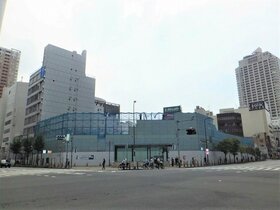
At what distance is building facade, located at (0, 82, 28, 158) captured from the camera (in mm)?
92688

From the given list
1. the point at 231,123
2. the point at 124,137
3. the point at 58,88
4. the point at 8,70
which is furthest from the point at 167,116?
the point at 8,70

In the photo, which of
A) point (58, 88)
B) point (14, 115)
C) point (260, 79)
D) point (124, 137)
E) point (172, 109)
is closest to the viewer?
point (124, 137)

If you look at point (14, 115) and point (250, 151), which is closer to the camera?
point (14, 115)

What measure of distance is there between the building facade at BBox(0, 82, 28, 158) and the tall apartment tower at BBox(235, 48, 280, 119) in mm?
113410

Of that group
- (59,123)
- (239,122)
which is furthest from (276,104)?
(59,123)

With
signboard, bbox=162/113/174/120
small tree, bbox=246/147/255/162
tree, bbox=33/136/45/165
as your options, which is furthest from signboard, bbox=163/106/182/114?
small tree, bbox=246/147/255/162

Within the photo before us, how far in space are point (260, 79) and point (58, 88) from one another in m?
109

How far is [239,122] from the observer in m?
118

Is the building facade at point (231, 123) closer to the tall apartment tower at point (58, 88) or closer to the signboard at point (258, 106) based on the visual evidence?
the signboard at point (258, 106)

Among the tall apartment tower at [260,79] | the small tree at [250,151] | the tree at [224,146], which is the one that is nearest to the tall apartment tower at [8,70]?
the tree at [224,146]

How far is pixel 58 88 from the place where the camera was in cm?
8500

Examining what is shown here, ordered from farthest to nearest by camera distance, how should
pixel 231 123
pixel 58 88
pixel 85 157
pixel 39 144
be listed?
pixel 231 123
pixel 58 88
pixel 39 144
pixel 85 157

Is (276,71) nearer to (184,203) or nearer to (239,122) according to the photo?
(239,122)

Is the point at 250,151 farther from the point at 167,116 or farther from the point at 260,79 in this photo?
the point at 260,79
